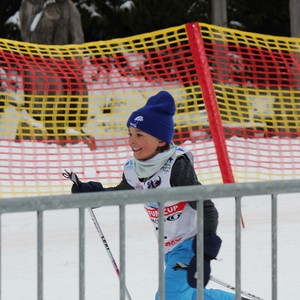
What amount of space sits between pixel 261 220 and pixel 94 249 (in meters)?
1.91

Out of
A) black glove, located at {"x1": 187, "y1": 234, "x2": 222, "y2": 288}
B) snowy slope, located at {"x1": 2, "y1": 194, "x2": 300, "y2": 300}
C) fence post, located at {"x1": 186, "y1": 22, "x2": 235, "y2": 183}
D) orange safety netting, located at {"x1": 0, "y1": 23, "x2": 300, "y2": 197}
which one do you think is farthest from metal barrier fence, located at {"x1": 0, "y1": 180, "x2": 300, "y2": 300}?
fence post, located at {"x1": 186, "y1": 22, "x2": 235, "y2": 183}

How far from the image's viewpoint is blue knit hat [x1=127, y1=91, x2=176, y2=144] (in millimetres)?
4547

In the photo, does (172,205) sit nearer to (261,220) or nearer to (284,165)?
(261,220)

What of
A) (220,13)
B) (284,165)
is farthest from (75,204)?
(220,13)

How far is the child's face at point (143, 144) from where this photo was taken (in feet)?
14.7

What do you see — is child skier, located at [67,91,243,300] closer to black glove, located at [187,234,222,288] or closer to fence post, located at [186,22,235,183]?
black glove, located at [187,234,222,288]

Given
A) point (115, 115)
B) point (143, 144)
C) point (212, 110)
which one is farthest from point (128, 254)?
point (115, 115)

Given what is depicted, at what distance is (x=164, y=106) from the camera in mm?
4633

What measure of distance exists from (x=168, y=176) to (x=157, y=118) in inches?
14.6

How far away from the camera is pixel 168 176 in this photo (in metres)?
4.39

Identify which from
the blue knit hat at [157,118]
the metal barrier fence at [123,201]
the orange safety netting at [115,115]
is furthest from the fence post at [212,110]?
the metal barrier fence at [123,201]

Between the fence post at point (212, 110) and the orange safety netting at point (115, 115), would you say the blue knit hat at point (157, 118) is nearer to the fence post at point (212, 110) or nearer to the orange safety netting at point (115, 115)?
the orange safety netting at point (115, 115)

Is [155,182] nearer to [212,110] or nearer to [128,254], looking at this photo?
[128,254]

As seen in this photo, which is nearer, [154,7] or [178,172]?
[178,172]
